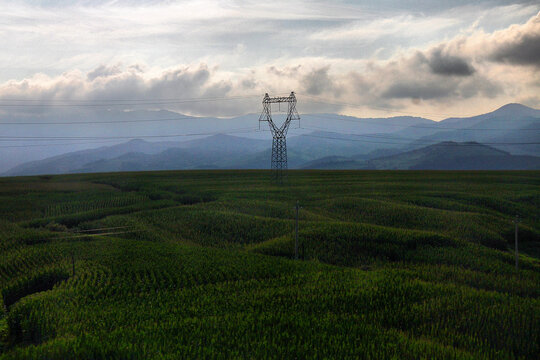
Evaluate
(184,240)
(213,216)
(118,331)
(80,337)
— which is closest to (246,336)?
(118,331)

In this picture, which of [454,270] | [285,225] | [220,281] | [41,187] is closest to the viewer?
[220,281]

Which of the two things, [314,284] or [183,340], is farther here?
[314,284]

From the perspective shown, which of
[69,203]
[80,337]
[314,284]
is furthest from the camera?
[69,203]

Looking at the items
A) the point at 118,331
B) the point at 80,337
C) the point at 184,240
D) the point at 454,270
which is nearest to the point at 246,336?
the point at 118,331

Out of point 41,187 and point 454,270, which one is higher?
point 41,187

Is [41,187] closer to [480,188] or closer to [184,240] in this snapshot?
[184,240]

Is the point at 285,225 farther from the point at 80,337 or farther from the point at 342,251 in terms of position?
the point at 80,337

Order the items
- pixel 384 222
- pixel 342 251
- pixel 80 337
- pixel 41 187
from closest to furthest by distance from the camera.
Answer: pixel 80 337 < pixel 342 251 < pixel 384 222 < pixel 41 187
